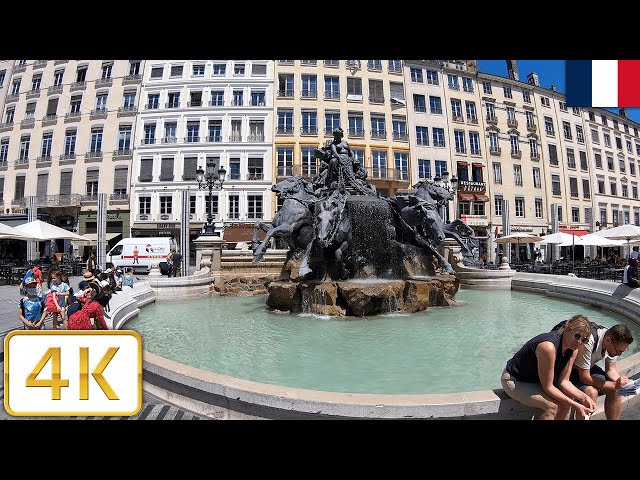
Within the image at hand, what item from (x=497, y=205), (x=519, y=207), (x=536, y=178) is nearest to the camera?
(x=497, y=205)

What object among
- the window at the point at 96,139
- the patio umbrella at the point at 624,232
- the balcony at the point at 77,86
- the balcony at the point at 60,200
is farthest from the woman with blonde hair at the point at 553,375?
the balcony at the point at 77,86

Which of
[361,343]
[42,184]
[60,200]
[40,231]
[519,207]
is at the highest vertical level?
[42,184]

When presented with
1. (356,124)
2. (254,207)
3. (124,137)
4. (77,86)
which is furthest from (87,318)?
(77,86)

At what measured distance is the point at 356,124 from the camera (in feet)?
103

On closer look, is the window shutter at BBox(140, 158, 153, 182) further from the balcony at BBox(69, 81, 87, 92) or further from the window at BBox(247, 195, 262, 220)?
the window at BBox(247, 195, 262, 220)

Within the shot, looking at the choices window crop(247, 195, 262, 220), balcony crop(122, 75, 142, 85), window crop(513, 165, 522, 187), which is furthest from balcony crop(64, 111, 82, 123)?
window crop(513, 165, 522, 187)

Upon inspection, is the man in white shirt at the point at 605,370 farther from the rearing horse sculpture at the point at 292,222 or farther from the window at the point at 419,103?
the window at the point at 419,103

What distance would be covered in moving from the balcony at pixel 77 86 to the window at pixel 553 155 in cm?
4313

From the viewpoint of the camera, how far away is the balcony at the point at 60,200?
101 ft

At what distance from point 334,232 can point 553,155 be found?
115 feet

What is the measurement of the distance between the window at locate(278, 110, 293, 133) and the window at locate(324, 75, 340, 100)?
356cm

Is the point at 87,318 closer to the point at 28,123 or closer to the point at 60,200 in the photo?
the point at 60,200

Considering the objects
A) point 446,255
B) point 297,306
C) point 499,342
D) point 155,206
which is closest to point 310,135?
point 155,206
